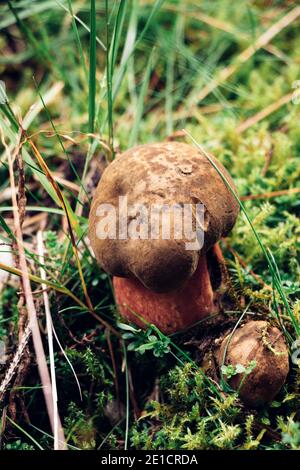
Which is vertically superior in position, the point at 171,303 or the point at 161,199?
the point at 161,199

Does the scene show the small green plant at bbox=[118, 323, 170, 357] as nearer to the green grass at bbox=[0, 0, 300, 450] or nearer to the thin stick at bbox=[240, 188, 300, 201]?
the green grass at bbox=[0, 0, 300, 450]

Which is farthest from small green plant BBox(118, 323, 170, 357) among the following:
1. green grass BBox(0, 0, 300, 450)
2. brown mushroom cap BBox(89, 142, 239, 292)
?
brown mushroom cap BBox(89, 142, 239, 292)

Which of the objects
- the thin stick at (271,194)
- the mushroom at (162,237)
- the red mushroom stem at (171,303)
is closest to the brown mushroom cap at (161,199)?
the mushroom at (162,237)

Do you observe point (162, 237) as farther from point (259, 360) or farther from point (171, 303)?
point (259, 360)

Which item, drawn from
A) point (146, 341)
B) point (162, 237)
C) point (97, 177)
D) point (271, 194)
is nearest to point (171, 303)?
point (146, 341)

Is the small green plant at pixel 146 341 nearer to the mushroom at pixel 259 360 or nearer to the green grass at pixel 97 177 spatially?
the green grass at pixel 97 177

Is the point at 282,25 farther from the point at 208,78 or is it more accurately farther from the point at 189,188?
the point at 189,188
